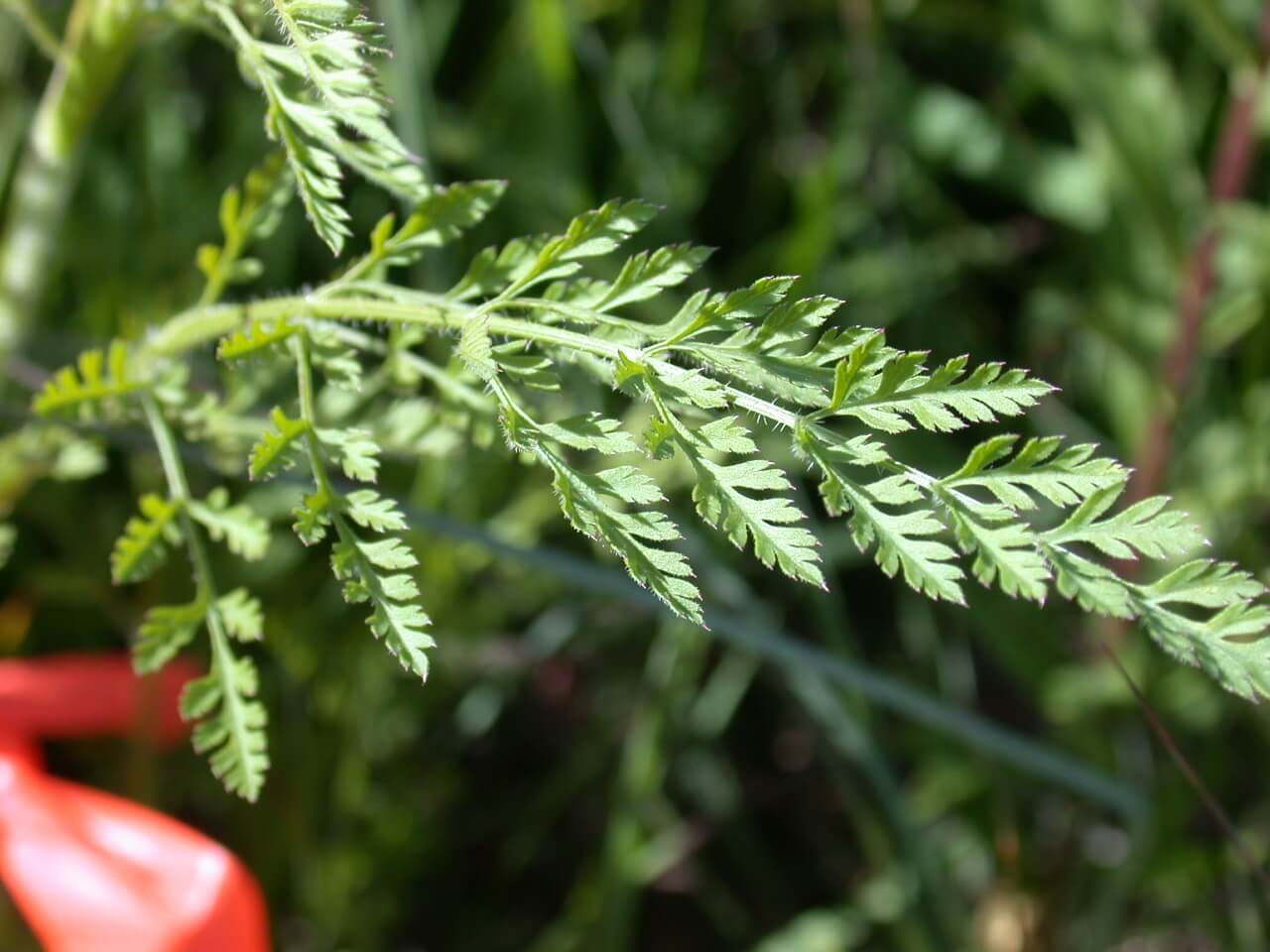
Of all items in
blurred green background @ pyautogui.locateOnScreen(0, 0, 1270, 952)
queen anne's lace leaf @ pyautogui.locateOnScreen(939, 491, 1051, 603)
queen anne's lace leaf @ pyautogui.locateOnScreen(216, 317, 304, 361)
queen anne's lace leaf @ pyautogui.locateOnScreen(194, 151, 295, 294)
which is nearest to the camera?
queen anne's lace leaf @ pyautogui.locateOnScreen(939, 491, 1051, 603)

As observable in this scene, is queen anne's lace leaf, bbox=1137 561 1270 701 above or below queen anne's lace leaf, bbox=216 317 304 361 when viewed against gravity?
below

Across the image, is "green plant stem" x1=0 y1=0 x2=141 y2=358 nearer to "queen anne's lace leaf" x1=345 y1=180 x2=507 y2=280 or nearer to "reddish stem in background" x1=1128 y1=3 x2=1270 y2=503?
"queen anne's lace leaf" x1=345 y1=180 x2=507 y2=280

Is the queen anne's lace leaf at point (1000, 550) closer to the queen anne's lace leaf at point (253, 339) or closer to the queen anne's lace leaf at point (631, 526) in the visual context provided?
the queen anne's lace leaf at point (631, 526)

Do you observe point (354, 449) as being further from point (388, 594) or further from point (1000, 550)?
point (1000, 550)

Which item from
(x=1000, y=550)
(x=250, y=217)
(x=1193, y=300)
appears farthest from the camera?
(x=1193, y=300)

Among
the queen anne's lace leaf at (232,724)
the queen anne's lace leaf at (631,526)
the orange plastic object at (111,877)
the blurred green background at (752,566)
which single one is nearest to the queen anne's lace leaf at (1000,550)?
the queen anne's lace leaf at (631,526)

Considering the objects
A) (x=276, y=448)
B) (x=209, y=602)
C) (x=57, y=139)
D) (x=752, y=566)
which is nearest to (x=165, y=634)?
(x=209, y=602)

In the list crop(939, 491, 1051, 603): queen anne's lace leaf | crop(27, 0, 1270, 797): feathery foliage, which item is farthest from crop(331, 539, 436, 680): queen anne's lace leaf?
crop(939, 491, 1051, 603): queen anne's lace leaf
